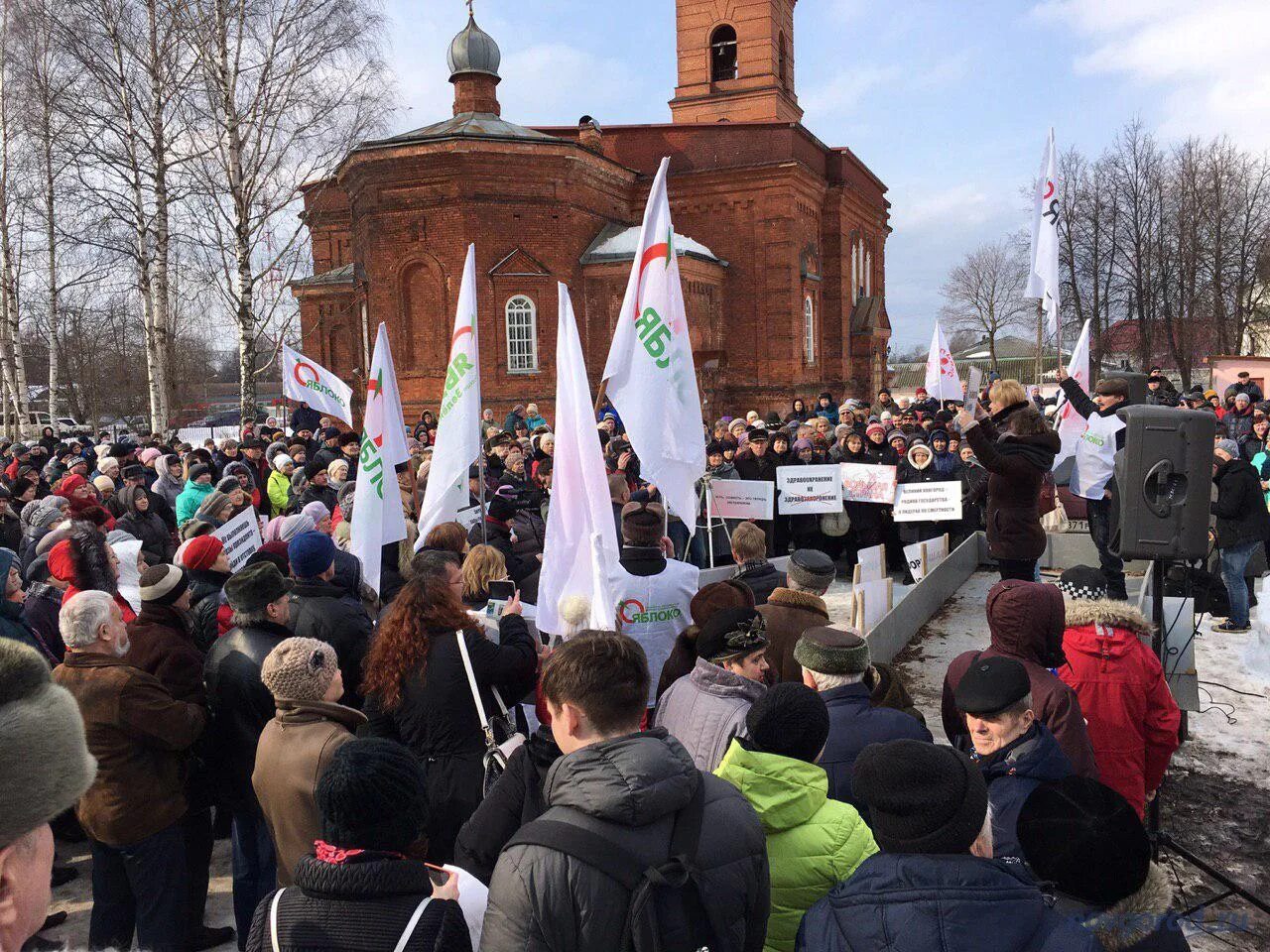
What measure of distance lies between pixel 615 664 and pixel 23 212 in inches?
1004

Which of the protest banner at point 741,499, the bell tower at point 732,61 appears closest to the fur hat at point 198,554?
the protest banner at point 741,499

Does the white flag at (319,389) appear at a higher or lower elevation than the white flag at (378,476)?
higher

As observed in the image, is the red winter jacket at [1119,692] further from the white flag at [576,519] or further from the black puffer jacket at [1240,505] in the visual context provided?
the black puffer jacket at [1240,505]

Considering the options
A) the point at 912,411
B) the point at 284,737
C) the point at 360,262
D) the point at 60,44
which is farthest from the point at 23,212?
the point at 284,737

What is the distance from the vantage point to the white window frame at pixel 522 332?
27484 mm

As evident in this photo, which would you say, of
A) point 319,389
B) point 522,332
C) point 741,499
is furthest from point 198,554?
point 522,332

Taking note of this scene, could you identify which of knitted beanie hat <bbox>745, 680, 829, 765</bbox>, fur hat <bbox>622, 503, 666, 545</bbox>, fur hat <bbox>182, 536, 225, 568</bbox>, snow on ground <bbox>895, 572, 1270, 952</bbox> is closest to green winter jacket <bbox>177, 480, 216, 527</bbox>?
fur hat <bbox>182, 536, 225, 568</bbox>

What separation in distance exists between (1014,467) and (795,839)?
15.4 feet

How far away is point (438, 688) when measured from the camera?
373 cm

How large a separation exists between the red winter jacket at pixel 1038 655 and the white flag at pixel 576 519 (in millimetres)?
1724

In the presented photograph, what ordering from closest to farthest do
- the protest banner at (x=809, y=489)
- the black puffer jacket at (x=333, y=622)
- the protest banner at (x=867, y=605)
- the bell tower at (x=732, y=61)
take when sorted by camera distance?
the black puffer jacket at (x=333, y=622) → the protest banner at (x=867, y=605) → the protest banner at (x=809, y=489) → the bell tower at (x=732, y=61)

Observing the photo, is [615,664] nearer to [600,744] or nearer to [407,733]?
[600,744]

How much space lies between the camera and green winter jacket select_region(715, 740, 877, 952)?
2701mm

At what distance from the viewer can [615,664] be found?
8.37 ft
